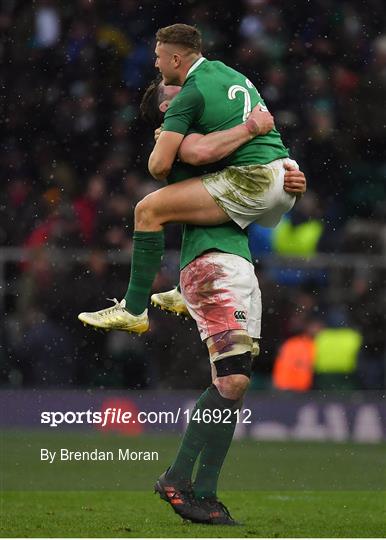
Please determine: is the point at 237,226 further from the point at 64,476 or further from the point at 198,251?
the point at 64,476

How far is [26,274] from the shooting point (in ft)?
40.2

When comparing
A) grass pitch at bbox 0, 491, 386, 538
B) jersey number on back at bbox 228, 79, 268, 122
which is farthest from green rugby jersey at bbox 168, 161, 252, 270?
grass pitch at bbox 0, 491, 386, 538

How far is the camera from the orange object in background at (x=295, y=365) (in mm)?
12297

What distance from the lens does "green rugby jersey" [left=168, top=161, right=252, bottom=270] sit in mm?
6605

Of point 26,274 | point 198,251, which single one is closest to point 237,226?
point 198,251

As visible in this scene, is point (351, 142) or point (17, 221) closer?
point (17, 221)

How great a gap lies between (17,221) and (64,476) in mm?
4388

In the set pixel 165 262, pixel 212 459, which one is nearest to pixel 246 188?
pixel 212 459

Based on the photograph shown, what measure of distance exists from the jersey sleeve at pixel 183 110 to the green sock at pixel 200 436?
48.1 inches

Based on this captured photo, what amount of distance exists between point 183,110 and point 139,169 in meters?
7.22

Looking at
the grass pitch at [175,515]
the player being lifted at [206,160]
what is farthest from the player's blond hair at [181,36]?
the grass pitch at [175,515]

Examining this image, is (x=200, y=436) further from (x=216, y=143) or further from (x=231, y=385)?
(x=216, y=143)

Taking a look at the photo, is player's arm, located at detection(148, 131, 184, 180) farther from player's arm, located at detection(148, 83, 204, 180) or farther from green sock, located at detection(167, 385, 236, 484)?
green sock, located at detection(167, 385, 236, 484)

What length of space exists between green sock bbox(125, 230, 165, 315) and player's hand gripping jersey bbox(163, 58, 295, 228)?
1.28 feet
